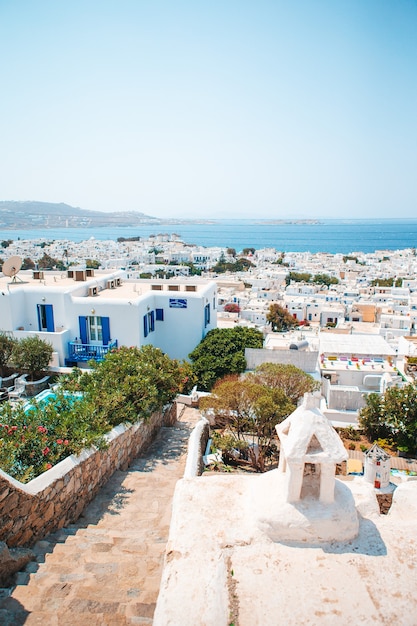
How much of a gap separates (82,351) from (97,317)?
1.45 metres

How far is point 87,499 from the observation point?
7230 mm

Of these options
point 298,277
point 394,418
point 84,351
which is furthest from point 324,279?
point 394,418

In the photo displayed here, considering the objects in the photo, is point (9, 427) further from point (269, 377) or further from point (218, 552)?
point (269, 377)

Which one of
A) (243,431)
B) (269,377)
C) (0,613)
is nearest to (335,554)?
(0,613)

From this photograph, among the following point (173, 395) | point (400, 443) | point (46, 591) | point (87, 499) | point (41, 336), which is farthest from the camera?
point (41, 336)

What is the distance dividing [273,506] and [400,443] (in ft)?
35.2

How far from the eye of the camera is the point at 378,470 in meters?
9.77

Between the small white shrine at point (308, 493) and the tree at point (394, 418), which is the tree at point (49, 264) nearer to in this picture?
the tree at point (394, 418)

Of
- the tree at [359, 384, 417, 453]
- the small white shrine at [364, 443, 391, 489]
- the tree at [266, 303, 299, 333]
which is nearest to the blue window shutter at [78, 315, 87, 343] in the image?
the tree at [359, 384, 417, 453]

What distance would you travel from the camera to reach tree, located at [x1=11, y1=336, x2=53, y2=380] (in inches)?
624

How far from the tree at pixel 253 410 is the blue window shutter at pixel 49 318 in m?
9.39

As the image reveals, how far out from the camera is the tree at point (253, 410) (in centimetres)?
1034

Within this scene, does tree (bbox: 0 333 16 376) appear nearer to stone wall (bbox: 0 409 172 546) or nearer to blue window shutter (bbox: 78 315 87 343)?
blue window shutter (bbox: 78 315 87 343)

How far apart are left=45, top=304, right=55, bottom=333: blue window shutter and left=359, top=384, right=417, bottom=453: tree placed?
12.2 meters
